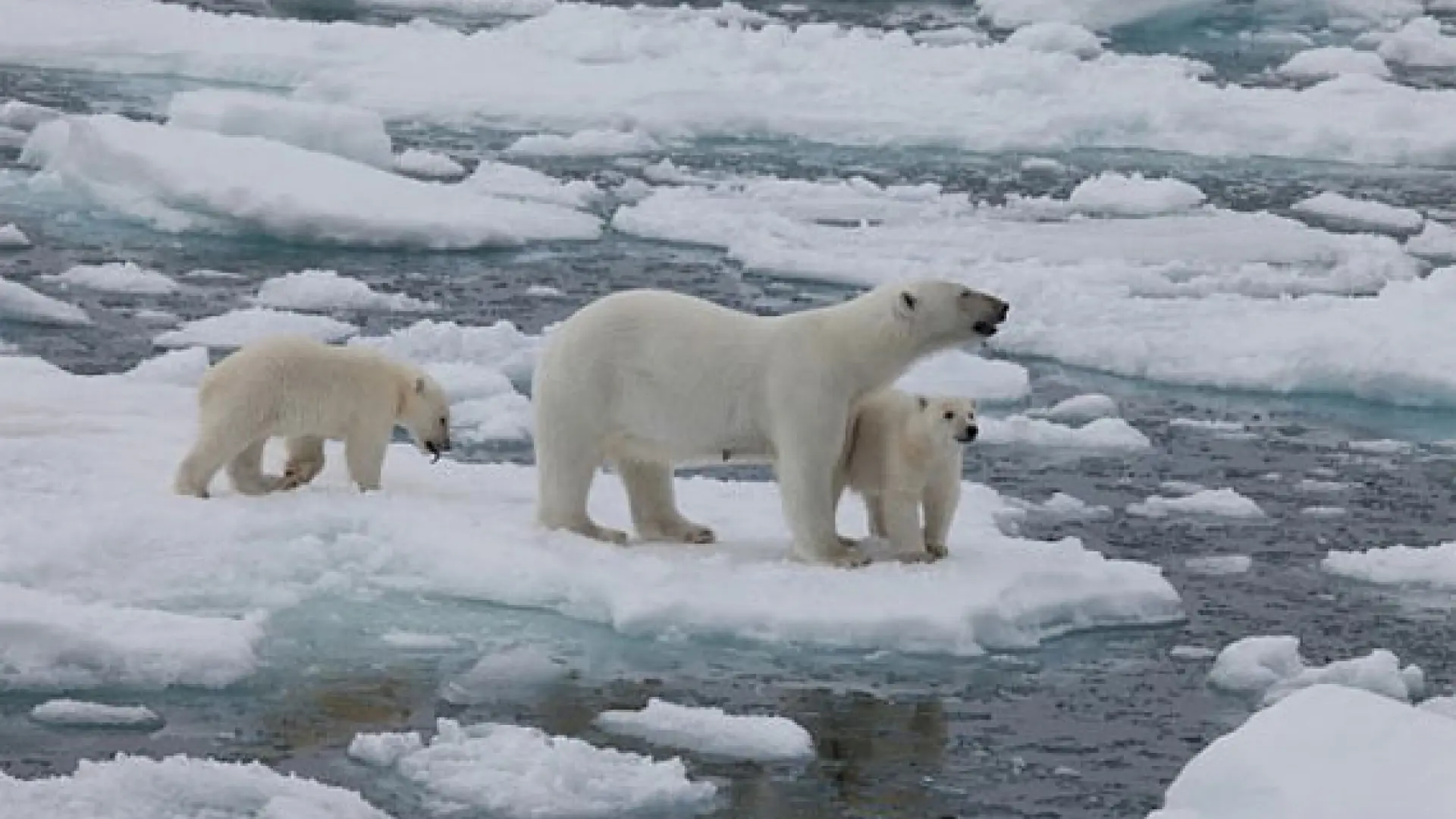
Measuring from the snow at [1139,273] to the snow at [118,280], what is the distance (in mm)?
2906

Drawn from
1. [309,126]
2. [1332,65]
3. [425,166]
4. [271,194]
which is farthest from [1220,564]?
[1332,65]

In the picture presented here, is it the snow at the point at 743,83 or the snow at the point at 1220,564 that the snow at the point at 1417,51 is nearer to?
the snow at the point at 743,83

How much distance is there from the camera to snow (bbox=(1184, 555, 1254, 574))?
781 centimetres

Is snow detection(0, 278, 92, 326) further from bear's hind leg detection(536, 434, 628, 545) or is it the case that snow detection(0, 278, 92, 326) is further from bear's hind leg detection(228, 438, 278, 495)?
bear's hind leg detection(536, 434, 628, 545)

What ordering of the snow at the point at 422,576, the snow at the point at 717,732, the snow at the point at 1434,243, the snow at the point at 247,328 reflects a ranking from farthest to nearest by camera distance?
1. the snow at the point at 1434,243
2. the snow at the point at 247,328
3. the snow at the point at 422,576
4. the snow at the point at 717,732

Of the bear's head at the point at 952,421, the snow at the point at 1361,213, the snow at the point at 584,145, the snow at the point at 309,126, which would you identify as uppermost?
the bear's head at the point at 952,421

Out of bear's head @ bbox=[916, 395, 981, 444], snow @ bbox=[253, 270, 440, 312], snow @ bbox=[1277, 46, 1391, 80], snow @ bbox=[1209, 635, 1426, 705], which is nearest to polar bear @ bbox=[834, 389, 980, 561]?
bear's head @ bbox=[916, 395, 981, 444]

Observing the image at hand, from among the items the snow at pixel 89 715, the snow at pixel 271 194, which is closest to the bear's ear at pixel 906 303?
the snow at pixel 89 715

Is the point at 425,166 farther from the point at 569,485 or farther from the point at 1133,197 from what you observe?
the point at 569,485

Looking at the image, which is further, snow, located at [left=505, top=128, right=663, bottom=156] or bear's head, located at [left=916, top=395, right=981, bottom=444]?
snow, located at [left=505, top=128, right=663, bottom=156]

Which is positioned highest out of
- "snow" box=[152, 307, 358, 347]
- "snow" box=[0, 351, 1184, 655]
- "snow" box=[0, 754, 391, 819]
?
"snow" box=[0, 351, 1184, 655]

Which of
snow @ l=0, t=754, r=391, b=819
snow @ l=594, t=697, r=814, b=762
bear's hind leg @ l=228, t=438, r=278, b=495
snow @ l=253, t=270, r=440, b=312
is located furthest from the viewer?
snow @ l=253, t=270, r=440, b=312

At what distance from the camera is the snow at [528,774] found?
17.6ft

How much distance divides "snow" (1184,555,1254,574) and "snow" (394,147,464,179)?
8.56 metres
